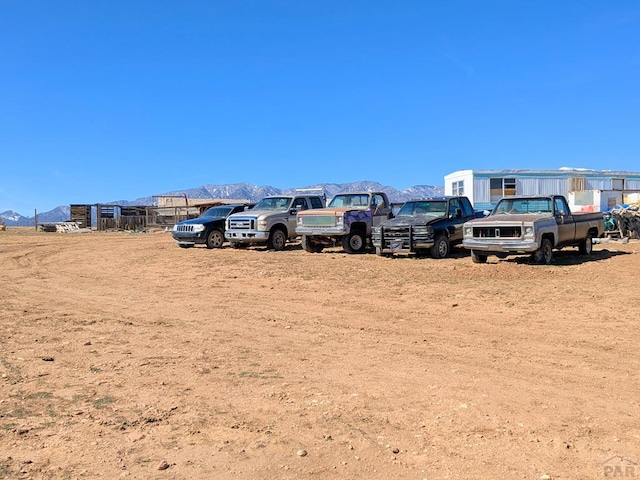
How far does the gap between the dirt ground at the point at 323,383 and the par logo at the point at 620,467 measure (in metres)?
0.01

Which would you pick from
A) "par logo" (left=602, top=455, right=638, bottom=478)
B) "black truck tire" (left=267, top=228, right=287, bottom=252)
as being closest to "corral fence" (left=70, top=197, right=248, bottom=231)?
"black truck tire" (left=267, top=228, right=287, bottom=252)

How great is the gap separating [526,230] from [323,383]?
31.4 ft

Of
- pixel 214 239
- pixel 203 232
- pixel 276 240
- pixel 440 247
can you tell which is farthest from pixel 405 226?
pixel 203 232

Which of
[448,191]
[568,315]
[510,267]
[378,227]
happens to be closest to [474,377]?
[568,315]

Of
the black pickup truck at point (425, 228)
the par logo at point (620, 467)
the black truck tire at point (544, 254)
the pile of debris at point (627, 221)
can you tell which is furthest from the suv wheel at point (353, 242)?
the par logo at point (620, 467)

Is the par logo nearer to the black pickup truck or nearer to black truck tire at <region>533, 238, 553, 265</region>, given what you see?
black truck tire at <region>533, 238, 553, 265</region>

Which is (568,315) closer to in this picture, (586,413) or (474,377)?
(474,377)

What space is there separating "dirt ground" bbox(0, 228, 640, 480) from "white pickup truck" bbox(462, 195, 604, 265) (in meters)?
2.53

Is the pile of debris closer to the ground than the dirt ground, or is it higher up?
higher up

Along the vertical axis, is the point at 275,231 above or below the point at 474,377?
above

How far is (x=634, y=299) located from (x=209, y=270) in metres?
9.18

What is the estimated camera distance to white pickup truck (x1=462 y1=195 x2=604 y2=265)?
13359 mm

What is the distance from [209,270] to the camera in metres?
14.1

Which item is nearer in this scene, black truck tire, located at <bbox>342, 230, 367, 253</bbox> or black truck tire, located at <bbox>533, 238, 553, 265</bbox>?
black truck tire, located at <bbox>533, 238, 553, 265</bbox>
